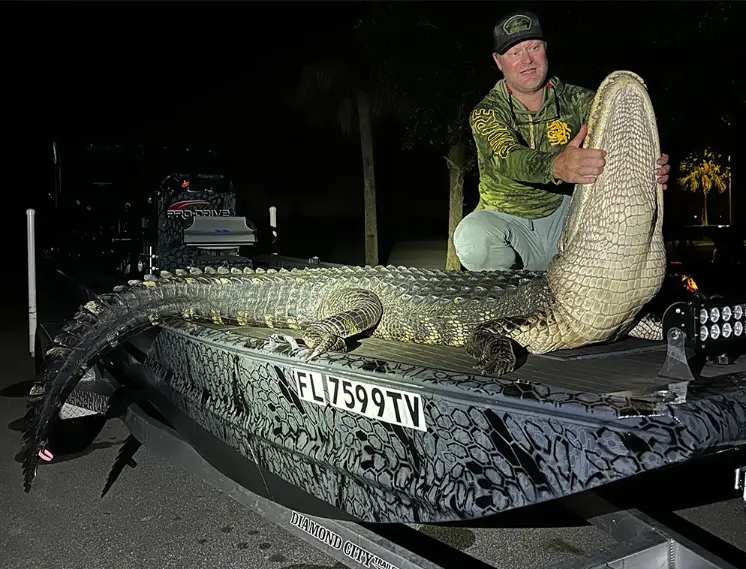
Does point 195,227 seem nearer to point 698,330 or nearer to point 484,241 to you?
point 484,241

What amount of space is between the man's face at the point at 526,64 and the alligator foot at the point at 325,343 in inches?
56.2

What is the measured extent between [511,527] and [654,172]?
73.9 inches

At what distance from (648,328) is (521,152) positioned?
40.7 inches

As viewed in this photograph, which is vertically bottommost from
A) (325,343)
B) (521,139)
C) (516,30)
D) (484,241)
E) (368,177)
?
(325,343)

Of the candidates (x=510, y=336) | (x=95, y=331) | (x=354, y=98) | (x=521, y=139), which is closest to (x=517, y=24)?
(x=521, y=139)

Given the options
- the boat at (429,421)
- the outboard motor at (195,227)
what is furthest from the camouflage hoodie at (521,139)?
the outboard motor at (195,227)

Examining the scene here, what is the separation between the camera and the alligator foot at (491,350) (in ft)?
8.14

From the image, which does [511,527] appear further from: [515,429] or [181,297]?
[181,297]

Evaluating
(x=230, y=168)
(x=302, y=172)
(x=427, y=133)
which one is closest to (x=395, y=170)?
(x=302, y=172)

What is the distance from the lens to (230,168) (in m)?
9.69

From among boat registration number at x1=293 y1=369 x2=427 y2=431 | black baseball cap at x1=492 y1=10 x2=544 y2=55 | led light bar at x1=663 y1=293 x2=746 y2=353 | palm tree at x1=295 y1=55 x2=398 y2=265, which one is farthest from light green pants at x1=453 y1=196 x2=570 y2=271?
palm tree at x1=295 y1=55 x2=398 y2=265

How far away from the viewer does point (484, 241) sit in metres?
3.53

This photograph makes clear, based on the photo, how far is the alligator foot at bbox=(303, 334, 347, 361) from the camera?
2.80 m

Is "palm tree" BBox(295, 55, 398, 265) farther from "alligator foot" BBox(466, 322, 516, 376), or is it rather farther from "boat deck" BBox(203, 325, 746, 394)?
"alligator foot" BBox(466, 322, 516, 376)
